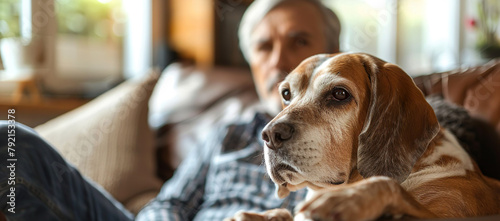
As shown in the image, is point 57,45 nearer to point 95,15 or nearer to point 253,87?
point 95,15

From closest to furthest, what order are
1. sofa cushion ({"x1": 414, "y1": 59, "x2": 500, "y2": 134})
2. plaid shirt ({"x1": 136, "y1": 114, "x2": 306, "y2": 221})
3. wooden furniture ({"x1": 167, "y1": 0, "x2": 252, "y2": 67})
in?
sofa cushion ({"x1": 414, "y1": 59, "x2": 500, "y2": 134}) → plaid shirt ({"x1": 136, "y1": 114, "x2": 306, "y2": 221}) → wooden furniture ({"x1": 167, "y1": 0, "x2": 252, "y2": 67})

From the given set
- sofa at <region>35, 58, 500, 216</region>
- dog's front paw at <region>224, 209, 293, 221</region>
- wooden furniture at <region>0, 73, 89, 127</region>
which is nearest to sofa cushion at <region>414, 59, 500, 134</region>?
sofa at <region>35, 58, 500, 216</region>

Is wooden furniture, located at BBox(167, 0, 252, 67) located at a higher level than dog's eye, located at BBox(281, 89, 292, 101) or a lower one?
lower

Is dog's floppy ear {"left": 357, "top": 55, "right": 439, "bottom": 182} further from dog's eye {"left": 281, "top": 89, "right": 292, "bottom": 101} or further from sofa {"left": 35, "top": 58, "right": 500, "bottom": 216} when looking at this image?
sofa {"left": 35, "top": 58, "right": 500, "bottom": 216}

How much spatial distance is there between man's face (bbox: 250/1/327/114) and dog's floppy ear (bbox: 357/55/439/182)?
36 centimetres

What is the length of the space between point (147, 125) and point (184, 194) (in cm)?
47

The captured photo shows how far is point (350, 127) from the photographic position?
0.84 meters

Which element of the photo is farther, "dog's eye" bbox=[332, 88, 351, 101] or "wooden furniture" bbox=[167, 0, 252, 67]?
"wooden furniture" bbox=[167, 0, 252, 67]

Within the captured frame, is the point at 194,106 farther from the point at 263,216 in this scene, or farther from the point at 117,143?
the point at 263,216

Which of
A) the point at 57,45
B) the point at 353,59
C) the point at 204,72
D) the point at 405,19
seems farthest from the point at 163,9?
the point at 353,59

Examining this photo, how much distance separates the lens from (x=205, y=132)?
2.00 m

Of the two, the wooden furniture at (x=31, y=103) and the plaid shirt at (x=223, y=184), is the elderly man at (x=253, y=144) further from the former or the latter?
the wooden furniture at (x=31, y=103)

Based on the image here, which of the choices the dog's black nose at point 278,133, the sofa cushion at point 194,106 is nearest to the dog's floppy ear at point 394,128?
the dog's black nose at point 278,133

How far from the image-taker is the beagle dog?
0.76 meters
